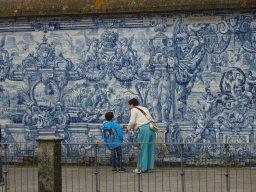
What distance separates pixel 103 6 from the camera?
11.1m

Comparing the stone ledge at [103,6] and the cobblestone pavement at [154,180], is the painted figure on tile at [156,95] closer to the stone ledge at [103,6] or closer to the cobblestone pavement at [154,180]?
the stone ledge at [103,6]

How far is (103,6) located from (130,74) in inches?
68.7

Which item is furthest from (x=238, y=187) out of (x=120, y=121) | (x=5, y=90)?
(x=5, y=90)

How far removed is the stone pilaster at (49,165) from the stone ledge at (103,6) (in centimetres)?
407

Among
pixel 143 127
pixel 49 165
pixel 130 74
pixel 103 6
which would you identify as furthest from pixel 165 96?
pixel 49 165

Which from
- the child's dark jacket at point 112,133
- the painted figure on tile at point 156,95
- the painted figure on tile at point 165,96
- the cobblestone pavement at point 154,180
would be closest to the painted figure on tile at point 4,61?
the child's dark jacket at point 112,133

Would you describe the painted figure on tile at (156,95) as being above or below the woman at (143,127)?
above

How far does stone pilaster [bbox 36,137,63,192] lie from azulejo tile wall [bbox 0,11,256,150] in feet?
10.3

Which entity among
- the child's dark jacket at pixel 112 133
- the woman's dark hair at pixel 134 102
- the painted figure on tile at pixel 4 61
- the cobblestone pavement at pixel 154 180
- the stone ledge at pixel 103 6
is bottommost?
the cobblestone pavement at pixel 154 180

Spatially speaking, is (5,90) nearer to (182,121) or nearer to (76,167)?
(76,167)

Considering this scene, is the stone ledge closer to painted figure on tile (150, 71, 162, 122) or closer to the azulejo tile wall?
the azulejo tile wall

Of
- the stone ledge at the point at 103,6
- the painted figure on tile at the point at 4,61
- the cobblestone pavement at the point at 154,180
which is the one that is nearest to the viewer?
the cobblestone pavement at the point at 154,180

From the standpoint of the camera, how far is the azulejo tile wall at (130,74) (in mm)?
10875

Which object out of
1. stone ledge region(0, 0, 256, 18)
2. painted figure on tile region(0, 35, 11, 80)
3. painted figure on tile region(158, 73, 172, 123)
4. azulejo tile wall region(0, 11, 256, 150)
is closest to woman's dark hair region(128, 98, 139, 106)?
azulejo tile wall region(0, 11, 256, 150)
